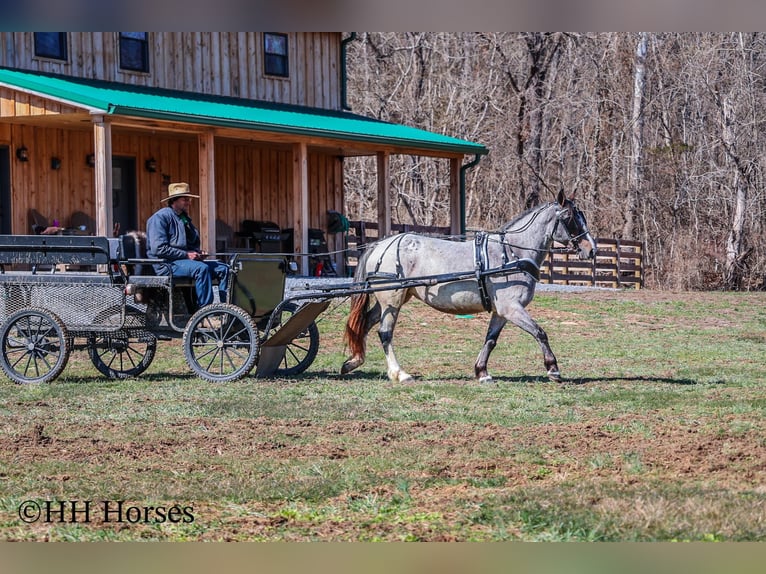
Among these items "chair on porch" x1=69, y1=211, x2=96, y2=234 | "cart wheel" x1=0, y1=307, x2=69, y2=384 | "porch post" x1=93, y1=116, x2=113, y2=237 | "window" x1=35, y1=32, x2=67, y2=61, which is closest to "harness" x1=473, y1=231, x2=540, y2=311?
"cart wheel" x1=0, y1=307, x2=69, y2=384

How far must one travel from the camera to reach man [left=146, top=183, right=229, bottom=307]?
11461 mm

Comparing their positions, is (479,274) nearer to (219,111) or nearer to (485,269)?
(485,269)

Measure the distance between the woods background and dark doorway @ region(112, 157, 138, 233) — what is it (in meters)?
18.0

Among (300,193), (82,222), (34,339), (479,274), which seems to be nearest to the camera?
(34,339)

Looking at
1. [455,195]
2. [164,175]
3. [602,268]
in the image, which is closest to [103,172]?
[164,175]

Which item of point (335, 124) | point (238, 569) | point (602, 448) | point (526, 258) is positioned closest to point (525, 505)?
point (602, 448)

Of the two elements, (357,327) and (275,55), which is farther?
(275,55)

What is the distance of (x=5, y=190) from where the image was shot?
20.0m

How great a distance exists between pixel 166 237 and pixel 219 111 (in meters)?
9.50

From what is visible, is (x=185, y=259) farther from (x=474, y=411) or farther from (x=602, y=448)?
(x=602, y=448)

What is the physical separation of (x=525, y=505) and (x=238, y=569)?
300 cm

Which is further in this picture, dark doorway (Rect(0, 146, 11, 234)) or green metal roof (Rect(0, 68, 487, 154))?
dark doorway (Rect(0, 146, 11, 234))

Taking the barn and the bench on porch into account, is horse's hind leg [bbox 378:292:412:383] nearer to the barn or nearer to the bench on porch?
the bench on porch

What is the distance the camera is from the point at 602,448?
7730 millimetres
